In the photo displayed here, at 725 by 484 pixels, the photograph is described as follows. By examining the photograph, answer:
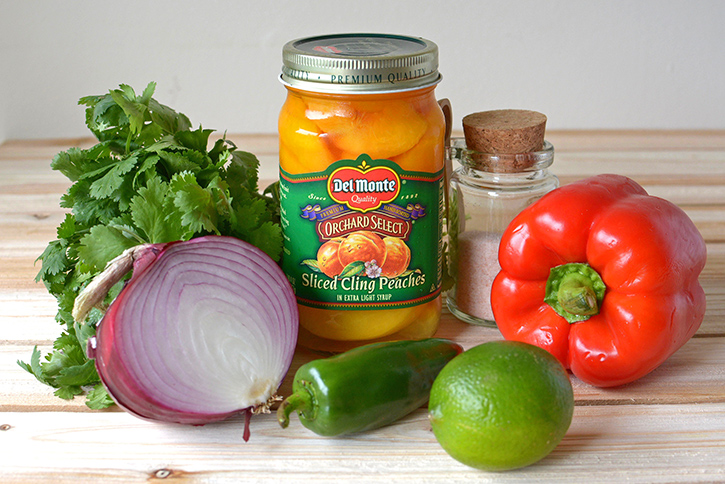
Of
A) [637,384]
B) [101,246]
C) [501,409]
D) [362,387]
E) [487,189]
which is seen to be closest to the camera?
[501,409]

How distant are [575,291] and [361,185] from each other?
0.40 metres

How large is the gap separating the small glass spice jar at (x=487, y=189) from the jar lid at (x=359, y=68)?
0.18m

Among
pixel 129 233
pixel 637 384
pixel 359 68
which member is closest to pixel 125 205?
pixel 129 233

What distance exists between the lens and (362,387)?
3.77 feet

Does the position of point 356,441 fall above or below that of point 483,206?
below

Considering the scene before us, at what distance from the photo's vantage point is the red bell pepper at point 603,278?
4.10ft

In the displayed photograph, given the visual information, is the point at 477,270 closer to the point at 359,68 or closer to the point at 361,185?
the point at 361,185

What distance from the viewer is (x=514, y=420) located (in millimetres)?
1035

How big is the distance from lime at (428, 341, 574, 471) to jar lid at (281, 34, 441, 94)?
48cm

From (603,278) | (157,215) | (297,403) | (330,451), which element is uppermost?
(157,215)

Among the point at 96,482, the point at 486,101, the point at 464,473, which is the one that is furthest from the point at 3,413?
the point at 486,101

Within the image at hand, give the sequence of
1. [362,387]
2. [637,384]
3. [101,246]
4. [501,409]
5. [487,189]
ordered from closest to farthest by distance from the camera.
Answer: [501,409], [362,387], [101,246], [637,384], [487,189]

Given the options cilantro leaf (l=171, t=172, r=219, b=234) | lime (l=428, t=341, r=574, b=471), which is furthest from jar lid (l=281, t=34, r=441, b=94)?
lime (l=428, t=341, r=574, b=471)

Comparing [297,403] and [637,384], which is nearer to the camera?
[297,403]
